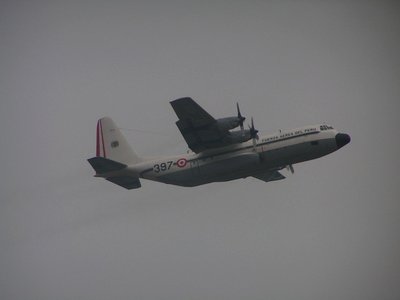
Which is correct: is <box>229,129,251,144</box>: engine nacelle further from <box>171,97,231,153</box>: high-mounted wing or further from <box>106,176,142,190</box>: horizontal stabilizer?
<box>106,176,142,190</box>: horizontal stabilizer

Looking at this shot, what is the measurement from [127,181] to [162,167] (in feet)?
7.52

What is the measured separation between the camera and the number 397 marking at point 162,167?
34000 mm

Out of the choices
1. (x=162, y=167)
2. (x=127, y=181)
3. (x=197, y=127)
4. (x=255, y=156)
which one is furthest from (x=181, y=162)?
(x=255, y=156)

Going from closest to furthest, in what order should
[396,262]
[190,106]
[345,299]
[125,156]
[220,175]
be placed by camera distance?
[190,106], [220,175], [125,156], [345,299], [396,262]

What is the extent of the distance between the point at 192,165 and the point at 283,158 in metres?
4.92

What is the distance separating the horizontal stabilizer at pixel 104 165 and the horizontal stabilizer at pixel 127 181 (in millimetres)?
656

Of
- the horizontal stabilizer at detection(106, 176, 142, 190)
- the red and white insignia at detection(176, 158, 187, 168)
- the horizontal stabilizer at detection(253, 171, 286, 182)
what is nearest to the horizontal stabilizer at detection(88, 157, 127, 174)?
the horizontal stabilizer at detection(106, 176, 142, 190)

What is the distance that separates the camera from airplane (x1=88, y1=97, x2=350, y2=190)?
106 feet

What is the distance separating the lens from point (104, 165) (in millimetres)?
33562

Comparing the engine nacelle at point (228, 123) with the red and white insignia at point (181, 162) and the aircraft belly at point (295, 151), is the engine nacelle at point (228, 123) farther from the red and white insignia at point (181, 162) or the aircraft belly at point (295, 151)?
the red and white insignia at point (181, 162)

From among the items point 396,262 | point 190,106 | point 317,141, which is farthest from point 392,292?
point 190,106

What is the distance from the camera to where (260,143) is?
3294 cm

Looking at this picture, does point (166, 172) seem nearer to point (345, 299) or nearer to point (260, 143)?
point (260, 143)

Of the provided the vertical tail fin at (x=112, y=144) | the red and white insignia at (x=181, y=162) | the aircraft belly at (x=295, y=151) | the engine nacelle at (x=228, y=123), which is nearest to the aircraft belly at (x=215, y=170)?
the red and white insignia at (x=181, y=162)
